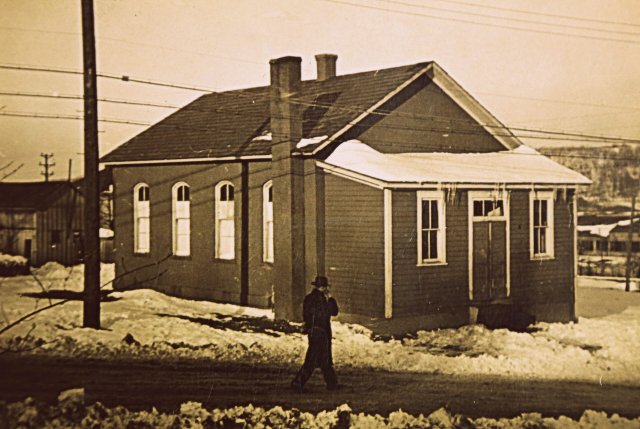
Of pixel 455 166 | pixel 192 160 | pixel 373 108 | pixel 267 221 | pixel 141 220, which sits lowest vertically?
pixel 267 221

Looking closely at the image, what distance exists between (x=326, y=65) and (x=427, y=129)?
3403mm

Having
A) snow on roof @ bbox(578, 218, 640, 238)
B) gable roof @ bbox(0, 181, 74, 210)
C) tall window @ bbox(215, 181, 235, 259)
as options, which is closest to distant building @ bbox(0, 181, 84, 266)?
gable roof @ bbox(0, 181, 74, 210)

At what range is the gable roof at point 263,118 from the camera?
16.2 metres

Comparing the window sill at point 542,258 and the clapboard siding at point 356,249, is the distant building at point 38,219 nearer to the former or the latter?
the clapboard siding at point 356,249

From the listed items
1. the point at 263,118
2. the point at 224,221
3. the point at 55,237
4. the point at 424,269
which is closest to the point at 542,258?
the point at 424,269

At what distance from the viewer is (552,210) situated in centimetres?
1808

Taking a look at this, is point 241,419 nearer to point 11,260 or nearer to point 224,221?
point 11,260

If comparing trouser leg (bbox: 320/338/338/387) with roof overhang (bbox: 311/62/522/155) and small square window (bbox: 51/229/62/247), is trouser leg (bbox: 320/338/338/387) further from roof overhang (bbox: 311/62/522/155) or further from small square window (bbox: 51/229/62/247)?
roof overhang (bbox: 311/62/522/155)

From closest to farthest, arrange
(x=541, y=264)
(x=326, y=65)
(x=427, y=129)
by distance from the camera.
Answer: (x=427, y=129) → (x=541, y=264) → (x=326, y=65)

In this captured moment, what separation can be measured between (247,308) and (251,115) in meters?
4.82

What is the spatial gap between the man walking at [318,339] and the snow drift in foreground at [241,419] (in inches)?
39.1

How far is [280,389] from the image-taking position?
1004 cm

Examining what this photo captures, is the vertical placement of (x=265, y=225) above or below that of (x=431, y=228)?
above

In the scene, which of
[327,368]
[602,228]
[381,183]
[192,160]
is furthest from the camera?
[602,228]
